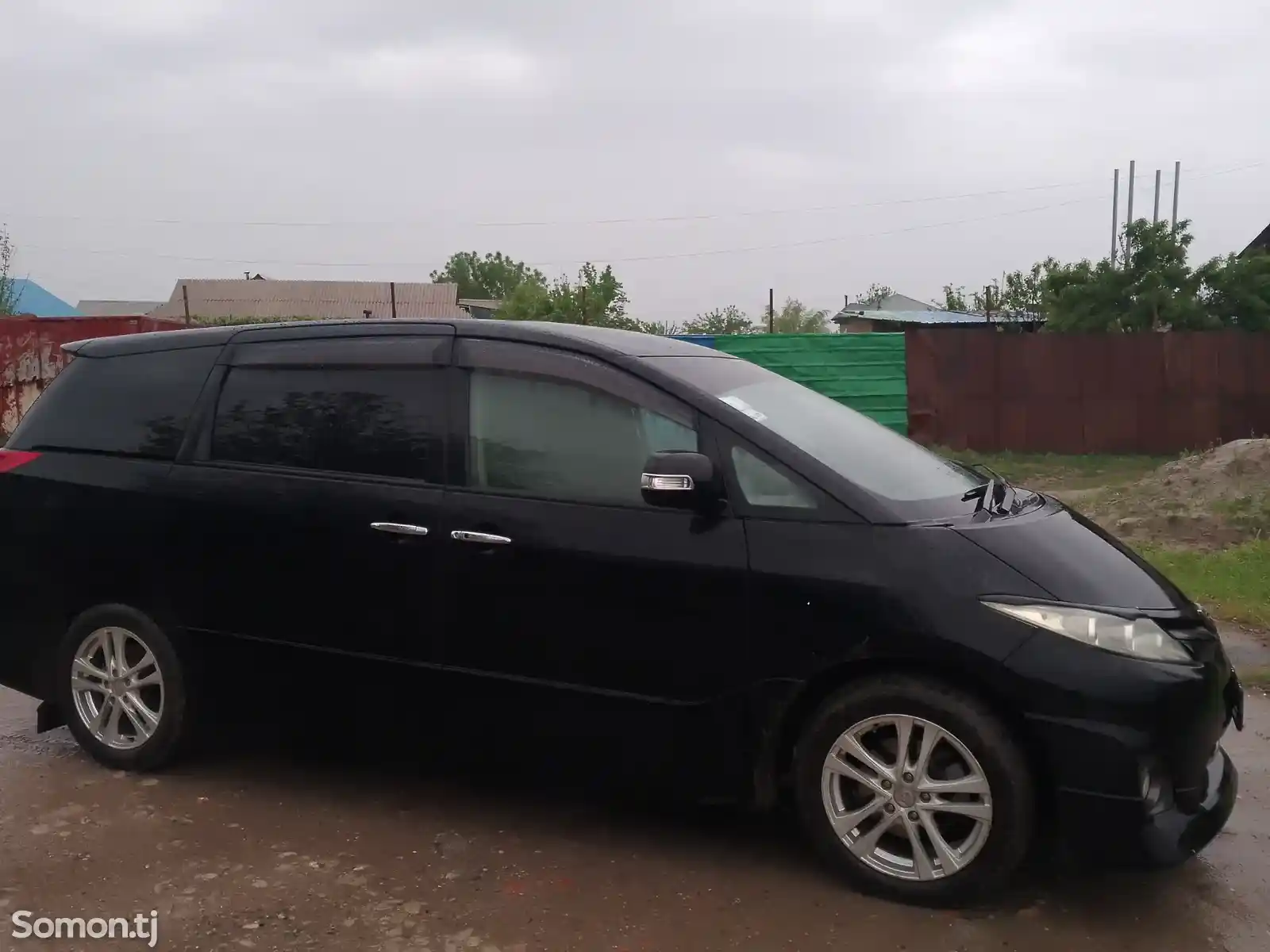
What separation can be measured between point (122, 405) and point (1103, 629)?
3811 millimetres

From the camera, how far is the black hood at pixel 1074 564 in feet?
11.0

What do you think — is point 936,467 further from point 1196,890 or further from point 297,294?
→ point 297,294

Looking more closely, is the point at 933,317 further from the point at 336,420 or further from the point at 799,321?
the point at 336,420

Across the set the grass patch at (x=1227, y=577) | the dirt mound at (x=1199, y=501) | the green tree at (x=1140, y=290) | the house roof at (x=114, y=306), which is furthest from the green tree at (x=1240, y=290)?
the house roof at (x=114, y=306)

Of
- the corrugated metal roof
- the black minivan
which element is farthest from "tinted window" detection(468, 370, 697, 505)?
the corrugated metal roof

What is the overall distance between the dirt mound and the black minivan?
676 cm

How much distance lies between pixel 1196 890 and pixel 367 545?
9.62 ft

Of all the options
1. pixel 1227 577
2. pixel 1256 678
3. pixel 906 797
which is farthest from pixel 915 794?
pixel 1227 577

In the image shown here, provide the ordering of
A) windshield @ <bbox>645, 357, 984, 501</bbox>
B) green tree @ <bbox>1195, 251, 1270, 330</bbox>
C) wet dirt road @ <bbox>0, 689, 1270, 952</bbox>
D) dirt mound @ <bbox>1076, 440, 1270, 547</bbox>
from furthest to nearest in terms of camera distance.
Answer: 1. green tree @ <bbox>1195, 251, 1270, 330</bbox>
2. dirt mound @ <bbox>1076, 440, 1270, 547</bbox>
3. windshield @ <bbox>645, 357, 984, 501</bbox>
4. wet dirt road @ <bbox>0, 689, 1270, 952</bbox>

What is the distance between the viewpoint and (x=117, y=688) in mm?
4602

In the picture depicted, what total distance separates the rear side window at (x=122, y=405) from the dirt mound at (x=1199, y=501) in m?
8.44

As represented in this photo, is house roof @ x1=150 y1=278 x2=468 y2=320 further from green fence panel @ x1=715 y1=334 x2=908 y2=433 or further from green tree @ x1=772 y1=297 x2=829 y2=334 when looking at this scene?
green fence panel @ x1=715 y1=334 x2=908 y2=433

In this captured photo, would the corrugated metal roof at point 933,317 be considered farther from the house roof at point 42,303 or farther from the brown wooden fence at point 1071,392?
the house roof at point 42,303

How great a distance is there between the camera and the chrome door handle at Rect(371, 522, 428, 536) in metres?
4.01
